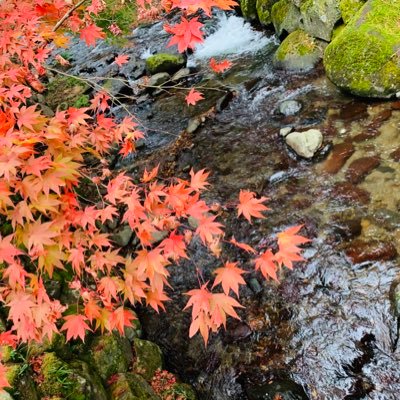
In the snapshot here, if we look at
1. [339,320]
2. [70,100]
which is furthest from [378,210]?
[70,100]

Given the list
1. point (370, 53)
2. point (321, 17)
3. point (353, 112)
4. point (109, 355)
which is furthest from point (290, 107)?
point (109, 355)

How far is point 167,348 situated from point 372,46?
19.6ft

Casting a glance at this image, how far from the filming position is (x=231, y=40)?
1103 cm

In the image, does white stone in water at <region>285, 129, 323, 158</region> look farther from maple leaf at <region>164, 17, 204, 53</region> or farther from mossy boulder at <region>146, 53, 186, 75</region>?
mossy boulder at <region>146, 53, 186, 75</region>

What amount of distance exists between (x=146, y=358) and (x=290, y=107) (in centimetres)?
507

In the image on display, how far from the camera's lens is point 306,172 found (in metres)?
5.78

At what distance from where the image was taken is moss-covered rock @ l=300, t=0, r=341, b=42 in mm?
8211

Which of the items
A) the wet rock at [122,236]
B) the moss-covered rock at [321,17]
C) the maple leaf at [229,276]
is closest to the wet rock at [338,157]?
the wet rock at [122,236]

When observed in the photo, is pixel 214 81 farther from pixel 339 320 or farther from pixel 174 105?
pixel 339 320

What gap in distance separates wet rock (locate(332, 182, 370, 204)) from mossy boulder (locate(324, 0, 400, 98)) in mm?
2259

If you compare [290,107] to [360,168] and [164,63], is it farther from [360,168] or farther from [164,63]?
[164,63]

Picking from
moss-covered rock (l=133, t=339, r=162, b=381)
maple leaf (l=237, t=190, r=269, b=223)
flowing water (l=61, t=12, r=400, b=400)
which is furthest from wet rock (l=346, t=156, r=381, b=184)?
moss-covered rock (l=133, t=339, r=162, b=381)

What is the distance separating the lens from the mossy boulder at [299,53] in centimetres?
817

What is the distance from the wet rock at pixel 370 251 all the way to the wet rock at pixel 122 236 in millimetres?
2863
